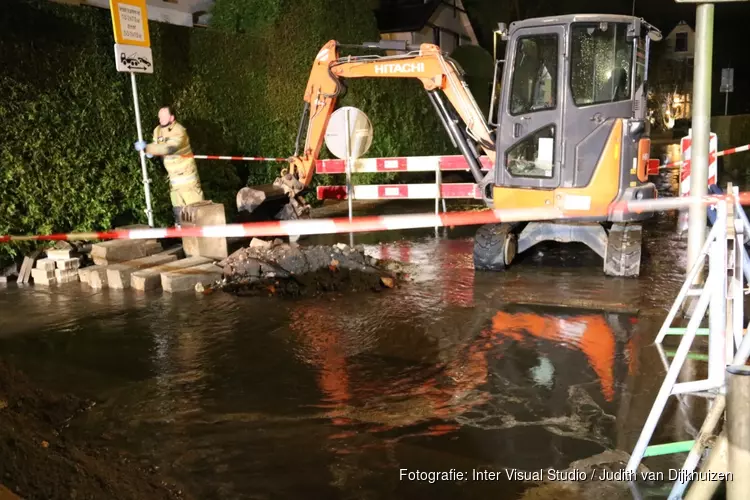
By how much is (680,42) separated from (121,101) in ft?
165

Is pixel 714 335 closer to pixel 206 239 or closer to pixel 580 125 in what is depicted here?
pixel 580 125

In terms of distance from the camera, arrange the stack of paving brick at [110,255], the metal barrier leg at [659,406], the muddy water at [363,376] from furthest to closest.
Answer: the stack of paving brick at [110,255], the muddy water at [363,376], the metal barrier leg at [659,406]

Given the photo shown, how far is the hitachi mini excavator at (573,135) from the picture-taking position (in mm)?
7145

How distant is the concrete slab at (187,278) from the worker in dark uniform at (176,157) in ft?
6.83

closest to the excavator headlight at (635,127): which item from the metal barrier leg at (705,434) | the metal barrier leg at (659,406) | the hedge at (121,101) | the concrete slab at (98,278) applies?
the metal barrier leg at (659,406)

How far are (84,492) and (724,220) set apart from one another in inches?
153

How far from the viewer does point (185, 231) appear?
20.9 ft

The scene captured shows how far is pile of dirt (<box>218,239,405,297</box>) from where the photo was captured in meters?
7.45

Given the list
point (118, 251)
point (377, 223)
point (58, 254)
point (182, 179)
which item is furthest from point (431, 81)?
point (58, 254)

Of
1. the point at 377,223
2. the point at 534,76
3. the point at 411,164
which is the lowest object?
the point at 377,223

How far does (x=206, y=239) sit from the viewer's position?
29.1 feet

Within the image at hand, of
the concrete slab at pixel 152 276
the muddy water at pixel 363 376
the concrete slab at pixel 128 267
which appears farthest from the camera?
the concrete slab at pixel 128 267

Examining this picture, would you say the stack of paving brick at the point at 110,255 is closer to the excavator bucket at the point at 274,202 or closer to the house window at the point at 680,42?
the excavator bucket at the point at 274,202

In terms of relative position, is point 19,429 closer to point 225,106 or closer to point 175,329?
point 175,329
